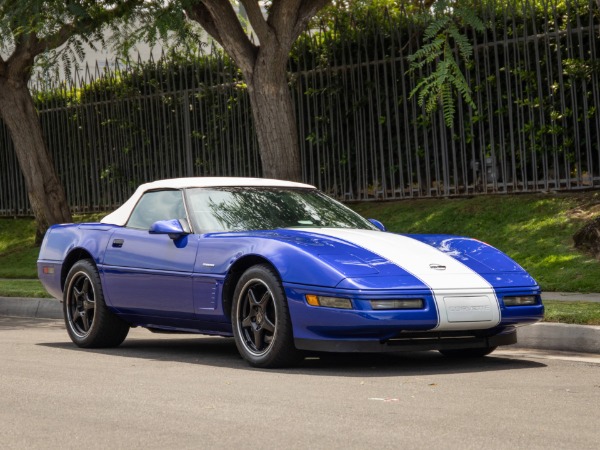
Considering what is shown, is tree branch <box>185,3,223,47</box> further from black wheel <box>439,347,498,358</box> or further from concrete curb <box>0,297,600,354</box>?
black wheel <box>439,347,498,358</box>

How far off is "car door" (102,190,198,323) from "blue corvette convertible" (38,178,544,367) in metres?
0.01

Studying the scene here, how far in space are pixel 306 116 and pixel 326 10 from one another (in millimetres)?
3015

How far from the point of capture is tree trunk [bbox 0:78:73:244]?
69.7ft

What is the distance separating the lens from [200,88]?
20.7m

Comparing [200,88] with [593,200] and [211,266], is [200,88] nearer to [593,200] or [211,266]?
[593,200]

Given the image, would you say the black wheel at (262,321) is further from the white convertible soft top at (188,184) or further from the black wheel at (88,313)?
the black wheel at (88,313)

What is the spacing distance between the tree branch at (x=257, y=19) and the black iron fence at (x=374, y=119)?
2669 mm

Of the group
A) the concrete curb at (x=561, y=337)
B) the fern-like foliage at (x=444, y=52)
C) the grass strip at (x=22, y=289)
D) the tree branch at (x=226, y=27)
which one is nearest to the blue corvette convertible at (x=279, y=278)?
the concrete curb at (x=561, y=337)

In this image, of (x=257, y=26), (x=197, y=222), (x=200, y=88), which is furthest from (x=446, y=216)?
(x=197, y=222)

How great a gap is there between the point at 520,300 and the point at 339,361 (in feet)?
4.56

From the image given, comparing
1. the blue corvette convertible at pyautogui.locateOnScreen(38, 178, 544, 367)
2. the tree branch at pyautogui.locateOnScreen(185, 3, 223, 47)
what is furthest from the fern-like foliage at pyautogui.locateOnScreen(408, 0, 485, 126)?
the tree branch at pyautogui.locateOnScreen(185, 3, 223, 47)

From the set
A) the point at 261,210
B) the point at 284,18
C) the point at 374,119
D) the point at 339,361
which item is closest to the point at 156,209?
the point at 261,210

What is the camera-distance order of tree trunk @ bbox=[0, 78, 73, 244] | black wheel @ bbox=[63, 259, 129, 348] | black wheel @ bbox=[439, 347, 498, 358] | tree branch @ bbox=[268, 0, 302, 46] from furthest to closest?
tree trunk @ bbox=[0, 78, 73, 244] < tree branch @ bbox=[268, 0, 302, 46] < black wheel @ bbox=[63, 259, 129, 348] < black wheel @ bbox=[439, 347, 498, 358]

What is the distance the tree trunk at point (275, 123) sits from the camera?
15539 mm
